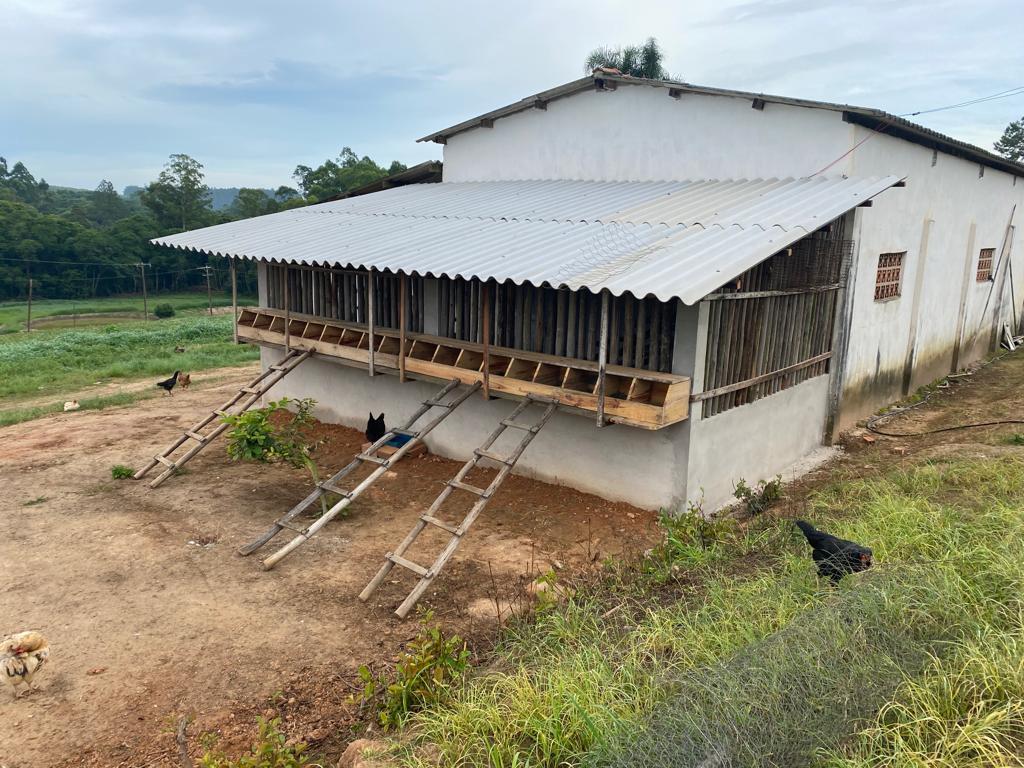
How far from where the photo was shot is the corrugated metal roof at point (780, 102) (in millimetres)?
9117

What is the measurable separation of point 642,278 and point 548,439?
2.87 metres

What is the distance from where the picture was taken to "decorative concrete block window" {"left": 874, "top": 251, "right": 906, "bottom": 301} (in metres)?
10.8

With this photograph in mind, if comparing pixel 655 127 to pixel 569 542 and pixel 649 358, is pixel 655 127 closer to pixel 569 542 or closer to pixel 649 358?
pixel 649 358

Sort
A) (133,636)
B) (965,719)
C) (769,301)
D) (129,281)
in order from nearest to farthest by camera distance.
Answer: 1. (965,719)
2. (133,636)
3. (769,301)
4. (129,281)

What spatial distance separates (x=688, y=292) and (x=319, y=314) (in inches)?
269

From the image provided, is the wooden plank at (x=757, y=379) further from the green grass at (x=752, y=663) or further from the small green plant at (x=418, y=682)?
the small green plant at (x=418, y=682)

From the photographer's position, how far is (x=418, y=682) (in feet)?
14.4

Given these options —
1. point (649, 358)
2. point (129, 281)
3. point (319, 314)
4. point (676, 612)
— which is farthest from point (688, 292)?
point (129, 281)

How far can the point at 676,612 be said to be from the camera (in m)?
4.92

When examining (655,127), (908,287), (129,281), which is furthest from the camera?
(129,281)

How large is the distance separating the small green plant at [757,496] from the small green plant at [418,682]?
4.32m

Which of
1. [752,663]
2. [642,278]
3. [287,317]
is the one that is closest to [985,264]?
[642,278]

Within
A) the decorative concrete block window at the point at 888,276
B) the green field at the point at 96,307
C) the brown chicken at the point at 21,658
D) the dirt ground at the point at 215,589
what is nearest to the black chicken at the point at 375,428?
the dirt ground at the point at 215,589

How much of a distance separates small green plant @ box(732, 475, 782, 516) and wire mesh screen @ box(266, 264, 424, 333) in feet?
15.3
